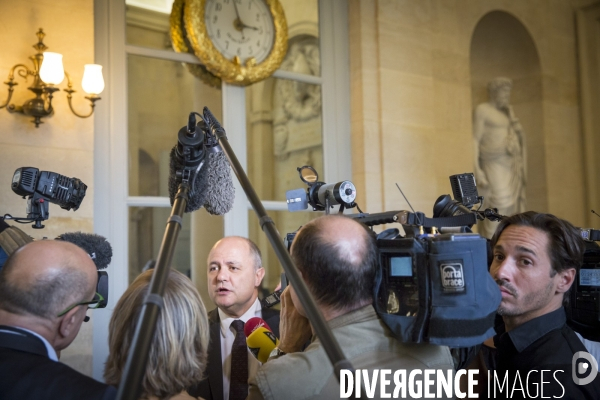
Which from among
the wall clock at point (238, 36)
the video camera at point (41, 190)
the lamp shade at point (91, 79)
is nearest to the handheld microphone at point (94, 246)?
the video camera at point (41, 190)

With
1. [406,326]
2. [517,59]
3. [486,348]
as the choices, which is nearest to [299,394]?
[406,326]

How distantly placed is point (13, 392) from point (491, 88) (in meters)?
5.64

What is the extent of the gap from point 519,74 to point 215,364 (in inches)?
197

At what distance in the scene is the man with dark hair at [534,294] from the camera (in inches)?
80.0

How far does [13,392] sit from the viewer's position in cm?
136

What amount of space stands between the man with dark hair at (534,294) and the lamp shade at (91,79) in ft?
7.86

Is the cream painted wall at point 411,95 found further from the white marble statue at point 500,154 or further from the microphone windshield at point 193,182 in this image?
the microphone windshield at point 193,182

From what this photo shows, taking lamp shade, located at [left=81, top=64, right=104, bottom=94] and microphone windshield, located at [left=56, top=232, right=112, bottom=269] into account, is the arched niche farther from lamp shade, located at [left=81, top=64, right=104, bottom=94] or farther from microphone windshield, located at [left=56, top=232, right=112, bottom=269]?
microphone windshield, located at [left=56, top=232, right=112, bottom=269]

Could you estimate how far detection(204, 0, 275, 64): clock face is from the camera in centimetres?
457

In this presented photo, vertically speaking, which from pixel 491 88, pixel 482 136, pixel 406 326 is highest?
pixel 491 88

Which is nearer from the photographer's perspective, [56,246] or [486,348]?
[56,246]

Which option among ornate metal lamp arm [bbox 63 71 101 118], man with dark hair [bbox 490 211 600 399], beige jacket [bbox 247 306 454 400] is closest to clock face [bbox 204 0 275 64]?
ornate metal lamp arm [bbox 63 71 101 118]

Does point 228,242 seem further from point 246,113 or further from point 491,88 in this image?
point 491,88

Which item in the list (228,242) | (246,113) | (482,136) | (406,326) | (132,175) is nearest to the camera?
(406,326)
